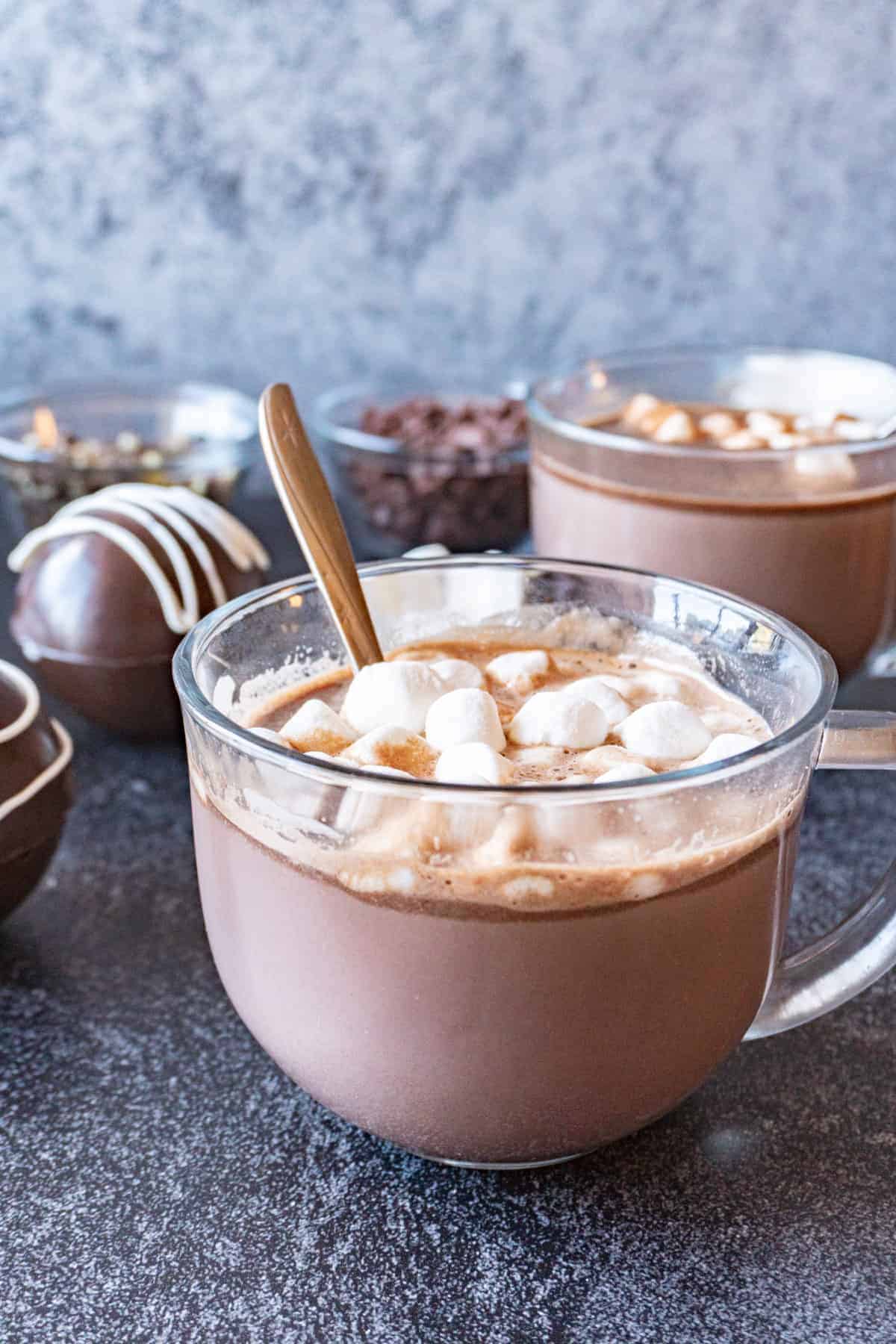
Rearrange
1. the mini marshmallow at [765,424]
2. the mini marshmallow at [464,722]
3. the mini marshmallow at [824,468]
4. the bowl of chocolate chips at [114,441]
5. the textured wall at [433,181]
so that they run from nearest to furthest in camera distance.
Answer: the mini marshmallow at [464,722]
the mini marshmallow at [824,468]
the mini marshmallow at [765,424]
the bowl of chocolate chips at [114,441]
the textured wall at [433,181]

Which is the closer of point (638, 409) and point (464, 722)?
point (464, 722)

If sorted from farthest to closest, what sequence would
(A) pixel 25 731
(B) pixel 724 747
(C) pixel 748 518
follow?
(C) pixel 748 518
(A) pixel 25 731
(B) pixel 724 747

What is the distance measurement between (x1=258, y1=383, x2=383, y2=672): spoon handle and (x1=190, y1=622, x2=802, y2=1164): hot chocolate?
8 cm

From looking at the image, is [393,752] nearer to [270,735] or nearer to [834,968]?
[270,735]

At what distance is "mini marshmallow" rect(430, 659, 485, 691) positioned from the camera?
2.46 feet

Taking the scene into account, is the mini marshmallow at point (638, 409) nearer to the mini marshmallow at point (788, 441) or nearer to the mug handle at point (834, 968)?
the mini marshmallow at point (788, 441)

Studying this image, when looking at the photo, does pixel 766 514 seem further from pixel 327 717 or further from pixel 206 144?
pixel 206 144

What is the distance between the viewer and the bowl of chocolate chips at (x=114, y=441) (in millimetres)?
1376

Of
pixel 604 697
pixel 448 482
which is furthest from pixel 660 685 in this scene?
pixel 448 482

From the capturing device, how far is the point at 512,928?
59 cm

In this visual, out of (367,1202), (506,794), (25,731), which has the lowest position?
(367,1202)

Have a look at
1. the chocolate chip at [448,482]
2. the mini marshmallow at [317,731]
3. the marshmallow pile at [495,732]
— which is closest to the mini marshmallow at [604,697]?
the marshmallow pile at [495,732]

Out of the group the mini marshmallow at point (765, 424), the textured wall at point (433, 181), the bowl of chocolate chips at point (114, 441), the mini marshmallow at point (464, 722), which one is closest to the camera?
the mini marshmallow at point (464, 722)

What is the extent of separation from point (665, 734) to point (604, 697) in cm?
6
